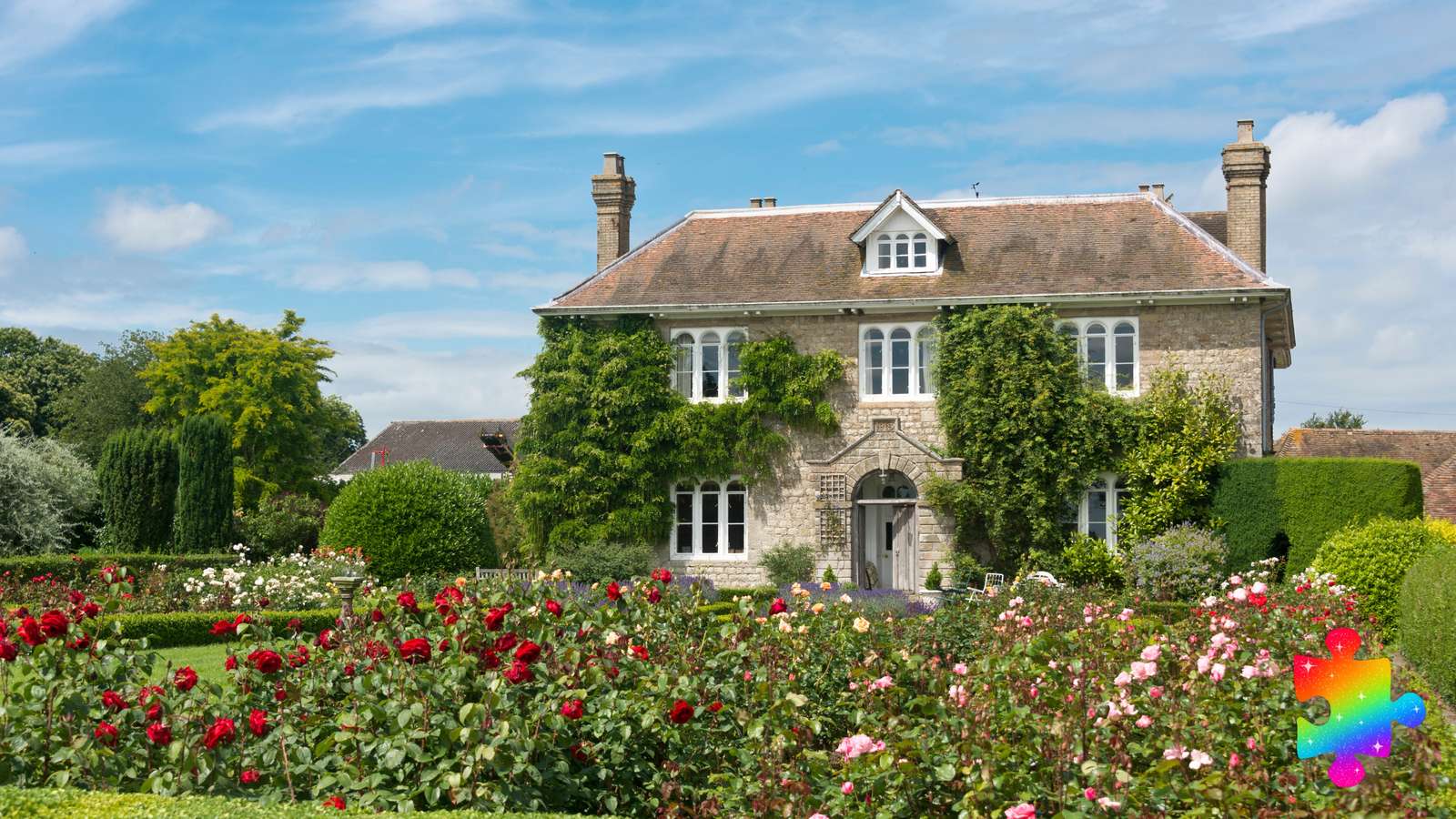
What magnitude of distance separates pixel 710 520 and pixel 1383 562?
1310cm

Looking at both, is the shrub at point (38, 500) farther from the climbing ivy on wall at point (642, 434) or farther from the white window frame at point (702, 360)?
the white window frame at point (702, 360)

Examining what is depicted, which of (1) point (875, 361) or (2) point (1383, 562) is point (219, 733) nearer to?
(2) point (1383, 562)

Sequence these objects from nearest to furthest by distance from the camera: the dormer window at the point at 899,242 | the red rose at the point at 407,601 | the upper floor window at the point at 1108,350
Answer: the red rose at the point at 407,601 < the upper floor window at the point at 1108,350 < the dormer window at the point at 899,242

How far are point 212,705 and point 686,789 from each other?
9.01 ft

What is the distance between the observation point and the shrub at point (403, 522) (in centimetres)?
2505

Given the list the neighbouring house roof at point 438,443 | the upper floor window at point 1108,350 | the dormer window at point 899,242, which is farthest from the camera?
the neighbouring house roof at point 438,443

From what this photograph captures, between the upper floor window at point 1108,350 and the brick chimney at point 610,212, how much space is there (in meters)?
10.2

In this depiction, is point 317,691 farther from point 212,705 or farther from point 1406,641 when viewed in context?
point 1406,641

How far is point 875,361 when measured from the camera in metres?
26.8

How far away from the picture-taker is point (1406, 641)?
15477 mm

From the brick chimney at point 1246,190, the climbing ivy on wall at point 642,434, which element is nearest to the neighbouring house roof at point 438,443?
the climbing ivy on wall at point 642,434

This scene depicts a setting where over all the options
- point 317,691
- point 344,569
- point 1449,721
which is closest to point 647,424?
point 344,569

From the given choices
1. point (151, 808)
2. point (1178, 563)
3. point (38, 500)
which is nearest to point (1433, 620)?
point (1178, 563)

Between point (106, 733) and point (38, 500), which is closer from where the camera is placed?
point (106, 733)
